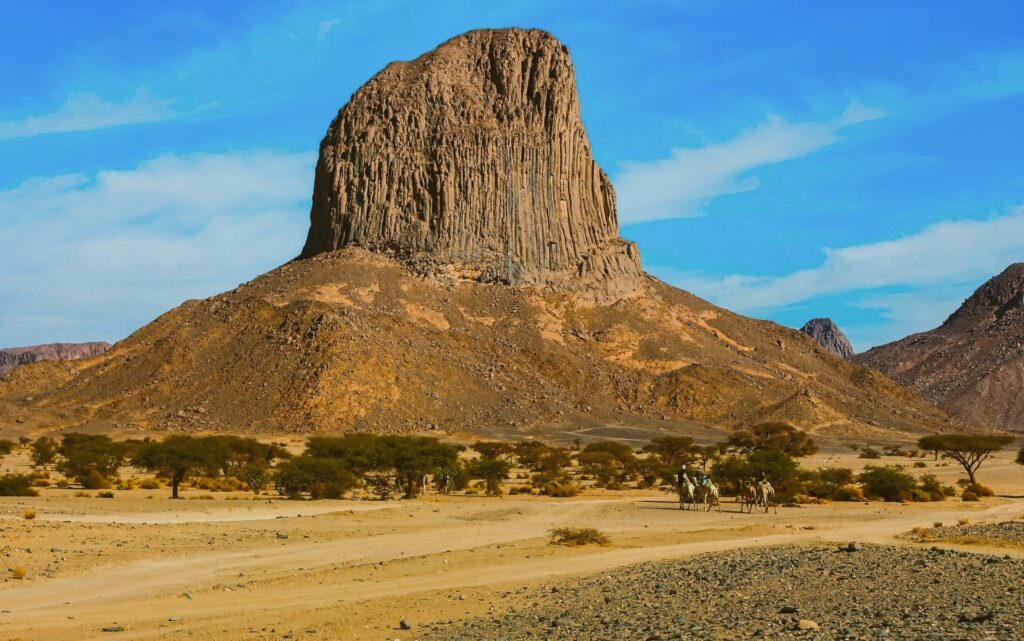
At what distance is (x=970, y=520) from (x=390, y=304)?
91327 millimetres

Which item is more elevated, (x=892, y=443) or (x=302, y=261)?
(x=302, y=261)

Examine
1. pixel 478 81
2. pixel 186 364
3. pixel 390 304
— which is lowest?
pixel 186 364

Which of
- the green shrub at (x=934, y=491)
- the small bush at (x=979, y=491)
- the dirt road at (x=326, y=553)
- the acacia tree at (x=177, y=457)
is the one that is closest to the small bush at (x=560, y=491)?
the dirt road at (x=326, y=553)

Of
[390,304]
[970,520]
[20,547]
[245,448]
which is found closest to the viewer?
[20,547]

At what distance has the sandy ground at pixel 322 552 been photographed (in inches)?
641

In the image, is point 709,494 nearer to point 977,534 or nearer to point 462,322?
point 977,534

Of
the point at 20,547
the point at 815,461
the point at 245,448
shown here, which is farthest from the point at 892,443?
the point at 20,547

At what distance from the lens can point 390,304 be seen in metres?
119

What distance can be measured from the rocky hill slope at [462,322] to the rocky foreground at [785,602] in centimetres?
7626

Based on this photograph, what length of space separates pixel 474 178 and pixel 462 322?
77.4 ft

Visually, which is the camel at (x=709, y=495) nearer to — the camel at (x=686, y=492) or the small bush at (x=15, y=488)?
the camel at (x=686, y=492)

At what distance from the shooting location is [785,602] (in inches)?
568

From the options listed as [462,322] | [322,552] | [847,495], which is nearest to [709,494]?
[847,495]

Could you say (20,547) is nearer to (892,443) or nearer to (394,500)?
(394,500)
